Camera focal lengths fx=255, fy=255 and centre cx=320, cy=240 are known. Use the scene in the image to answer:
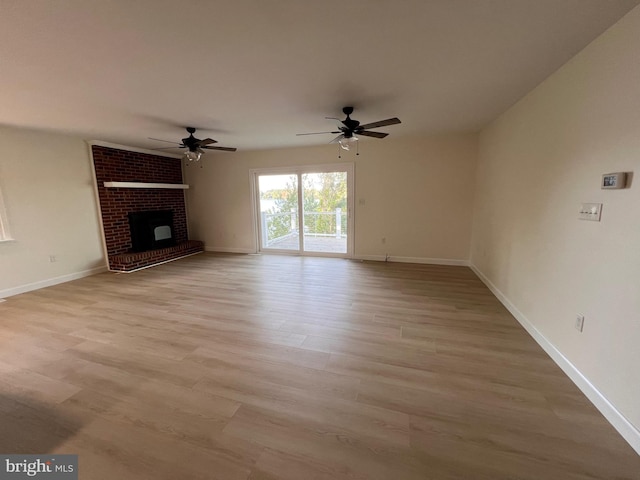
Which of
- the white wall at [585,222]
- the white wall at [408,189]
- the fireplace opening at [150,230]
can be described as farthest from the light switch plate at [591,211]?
the fireplace opening at [150,230]

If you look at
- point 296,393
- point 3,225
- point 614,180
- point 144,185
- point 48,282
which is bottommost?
point 296,393

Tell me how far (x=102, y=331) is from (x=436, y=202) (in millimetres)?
5288

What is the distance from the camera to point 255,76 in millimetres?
2279

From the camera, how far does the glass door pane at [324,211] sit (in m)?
5.52

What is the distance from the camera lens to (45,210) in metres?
4.07

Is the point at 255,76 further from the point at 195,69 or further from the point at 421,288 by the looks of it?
the point at 421,288

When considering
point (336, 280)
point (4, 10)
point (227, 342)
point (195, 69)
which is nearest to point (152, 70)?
point (195, 69)

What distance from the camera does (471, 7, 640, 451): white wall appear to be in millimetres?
A: 1492

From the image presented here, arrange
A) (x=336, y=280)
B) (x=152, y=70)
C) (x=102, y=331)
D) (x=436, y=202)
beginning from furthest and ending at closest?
1. (x=436, y=202)
2. (x=336, y=280)
3. (x=102, y=331)
4. (x=152, y=70)

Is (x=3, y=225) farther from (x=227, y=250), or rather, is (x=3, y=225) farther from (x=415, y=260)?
(x=415, y=260)

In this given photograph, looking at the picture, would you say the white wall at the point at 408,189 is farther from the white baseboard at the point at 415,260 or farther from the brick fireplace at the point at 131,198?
the brick fireplace at the point at 131,198

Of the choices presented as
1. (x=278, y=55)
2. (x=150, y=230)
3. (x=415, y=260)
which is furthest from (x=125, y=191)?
(x=415, y=260)

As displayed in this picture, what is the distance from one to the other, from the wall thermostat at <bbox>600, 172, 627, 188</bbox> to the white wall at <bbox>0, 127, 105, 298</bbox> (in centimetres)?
665

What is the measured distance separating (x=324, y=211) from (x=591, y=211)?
437cm
